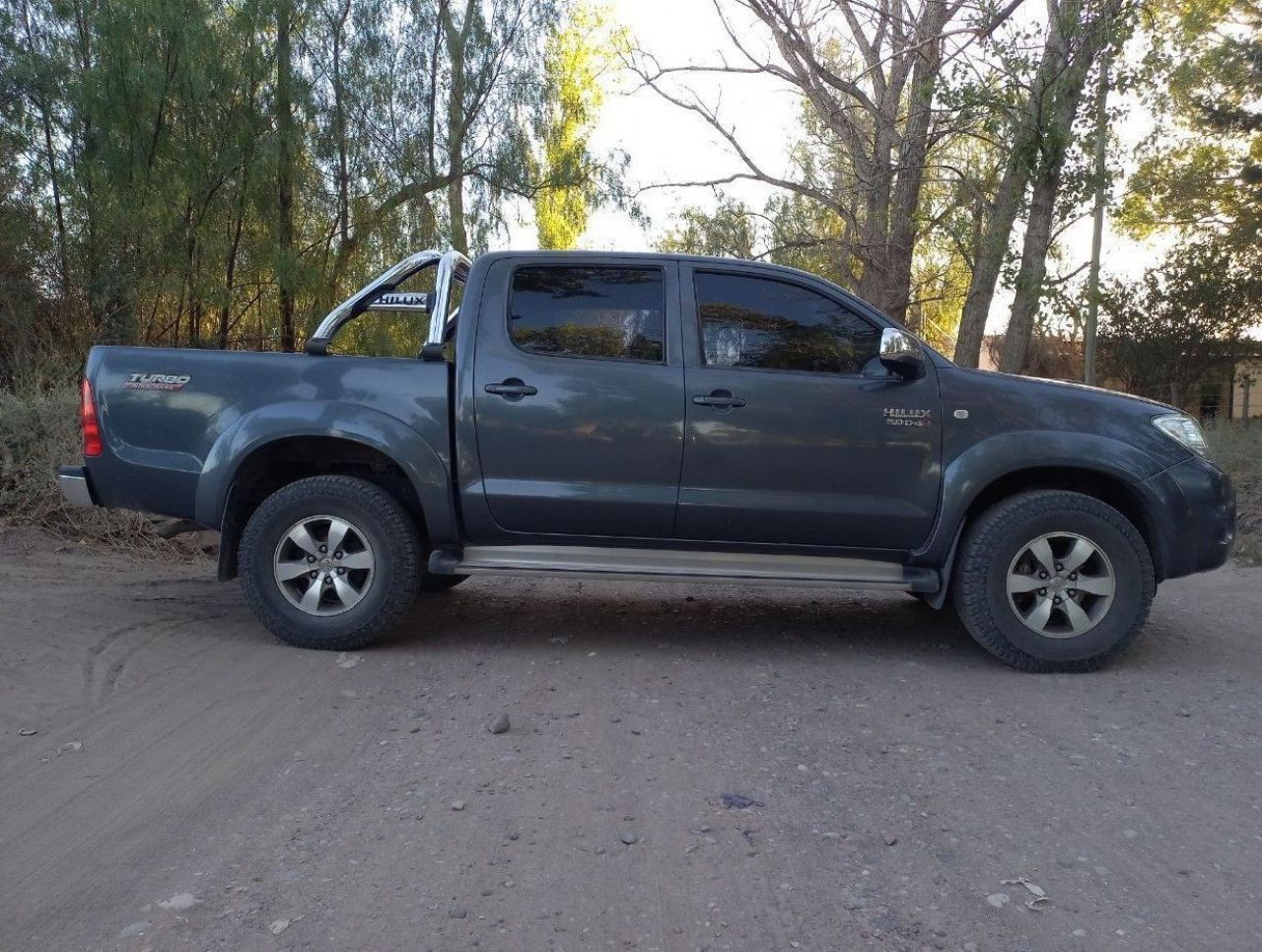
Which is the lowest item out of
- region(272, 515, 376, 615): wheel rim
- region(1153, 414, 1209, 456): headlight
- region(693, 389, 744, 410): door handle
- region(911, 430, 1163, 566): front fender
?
region(272, 515, 376, 615): wheel rim

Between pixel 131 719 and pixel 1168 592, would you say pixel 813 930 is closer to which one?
pixel 131 719

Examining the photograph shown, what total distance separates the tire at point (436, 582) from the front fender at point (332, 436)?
125 cm

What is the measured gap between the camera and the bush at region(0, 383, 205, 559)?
332 inches

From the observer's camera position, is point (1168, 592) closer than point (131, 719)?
No

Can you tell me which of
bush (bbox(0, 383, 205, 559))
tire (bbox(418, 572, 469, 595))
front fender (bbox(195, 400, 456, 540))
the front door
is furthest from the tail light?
the front door

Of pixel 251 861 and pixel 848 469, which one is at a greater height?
pixel 848 469

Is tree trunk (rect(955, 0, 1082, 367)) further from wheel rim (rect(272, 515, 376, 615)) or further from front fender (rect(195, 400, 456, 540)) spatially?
wheel rim (rect(272, 515, 376, 615))

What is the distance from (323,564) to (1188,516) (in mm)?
4456

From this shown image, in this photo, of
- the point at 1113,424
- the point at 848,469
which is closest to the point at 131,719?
the point at 848,469

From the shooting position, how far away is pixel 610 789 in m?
3.98

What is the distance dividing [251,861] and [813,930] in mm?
1675

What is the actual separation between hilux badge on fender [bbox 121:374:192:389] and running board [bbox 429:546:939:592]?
5.26 feet

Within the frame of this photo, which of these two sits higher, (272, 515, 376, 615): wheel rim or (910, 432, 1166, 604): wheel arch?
(910, 432, 1166, 604): wheel arch

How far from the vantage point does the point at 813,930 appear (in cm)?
300
